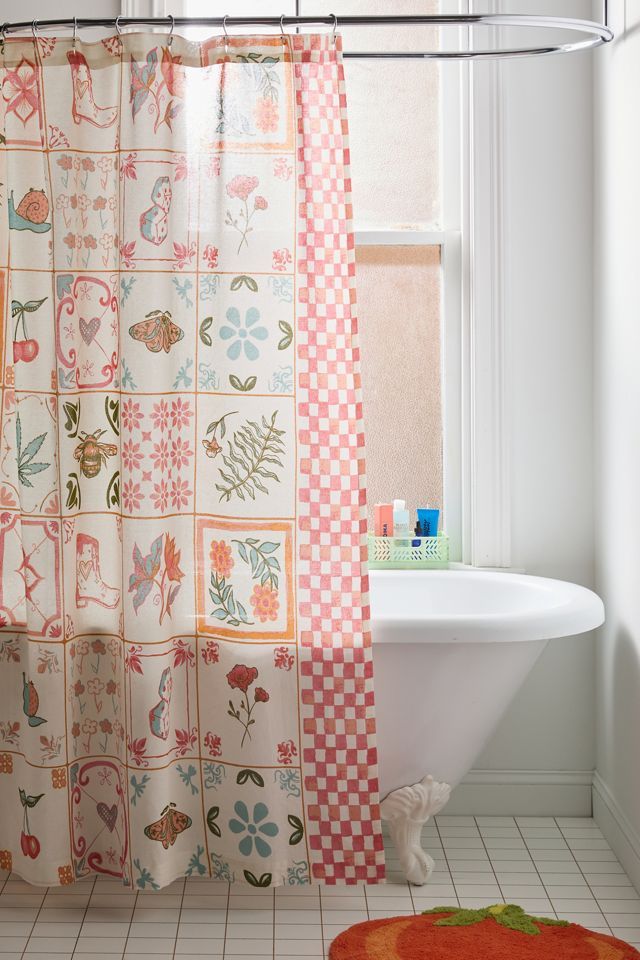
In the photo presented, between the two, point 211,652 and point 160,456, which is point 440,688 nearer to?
point 211,652

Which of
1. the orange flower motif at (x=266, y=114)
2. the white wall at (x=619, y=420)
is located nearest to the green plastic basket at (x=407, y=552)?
the white wall at (x=619, y=420)

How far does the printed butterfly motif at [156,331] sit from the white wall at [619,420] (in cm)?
110

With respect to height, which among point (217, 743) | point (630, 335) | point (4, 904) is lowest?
point (4, 904)

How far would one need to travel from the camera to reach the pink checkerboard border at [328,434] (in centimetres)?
208

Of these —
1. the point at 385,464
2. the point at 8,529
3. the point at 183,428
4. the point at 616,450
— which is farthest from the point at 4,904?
A: the point at 616,450

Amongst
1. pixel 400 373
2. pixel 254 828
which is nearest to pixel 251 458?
pixel 254 828

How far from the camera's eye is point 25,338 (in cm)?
211

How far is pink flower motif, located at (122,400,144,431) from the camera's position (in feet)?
6.82

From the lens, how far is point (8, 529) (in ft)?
7.14

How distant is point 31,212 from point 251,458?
713mm

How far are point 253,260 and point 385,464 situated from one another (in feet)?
3.19

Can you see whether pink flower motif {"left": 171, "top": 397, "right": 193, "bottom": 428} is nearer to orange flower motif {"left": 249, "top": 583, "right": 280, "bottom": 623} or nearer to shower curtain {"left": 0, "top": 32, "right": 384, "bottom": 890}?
shower curtain {"left": 0, "top": 32, "right": 384, "bottom": 890}

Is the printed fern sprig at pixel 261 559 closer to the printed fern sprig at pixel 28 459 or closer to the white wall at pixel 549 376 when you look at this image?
the printed fern sprig at pixel 28 459

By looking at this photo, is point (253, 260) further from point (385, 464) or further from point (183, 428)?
point (385, 464)
